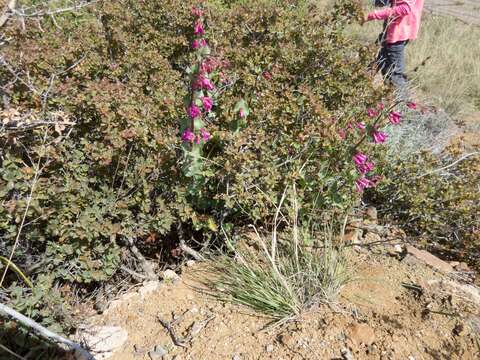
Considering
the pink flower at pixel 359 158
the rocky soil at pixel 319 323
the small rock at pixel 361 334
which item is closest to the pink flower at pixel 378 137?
the pink flower at pixel 359 158

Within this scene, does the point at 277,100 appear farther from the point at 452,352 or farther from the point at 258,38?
the point at 452,352

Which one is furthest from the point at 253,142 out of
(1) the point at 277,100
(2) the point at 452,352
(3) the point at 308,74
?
(2) the point at 452,352

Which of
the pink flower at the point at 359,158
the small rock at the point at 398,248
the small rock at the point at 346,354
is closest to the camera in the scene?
the small rock at the point at 346,354

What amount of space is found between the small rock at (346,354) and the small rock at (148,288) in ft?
3.64

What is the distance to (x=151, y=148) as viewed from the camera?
2.31m

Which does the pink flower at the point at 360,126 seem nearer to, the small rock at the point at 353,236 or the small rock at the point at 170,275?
the small rock at the point at 353,236

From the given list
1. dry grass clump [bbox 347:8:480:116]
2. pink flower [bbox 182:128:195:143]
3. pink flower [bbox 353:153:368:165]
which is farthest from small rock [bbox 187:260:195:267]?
dry grass clump [bbox 347:8:480:116]

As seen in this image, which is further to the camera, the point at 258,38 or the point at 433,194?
the point at 258,38

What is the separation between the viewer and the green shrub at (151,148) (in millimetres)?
2043

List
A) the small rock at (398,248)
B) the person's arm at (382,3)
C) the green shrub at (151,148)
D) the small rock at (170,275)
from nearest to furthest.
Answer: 1. the green shrub at (151,148)
2. the small rock at (170,275)
3. the small rock at (398,248)
4. the person's arm at (382,3)

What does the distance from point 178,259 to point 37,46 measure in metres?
1.78

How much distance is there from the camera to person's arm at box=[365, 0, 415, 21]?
14.1 ft

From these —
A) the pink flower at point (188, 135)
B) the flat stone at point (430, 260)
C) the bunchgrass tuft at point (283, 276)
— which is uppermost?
the pink flower at point (188, 135)

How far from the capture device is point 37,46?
9.18 feet
